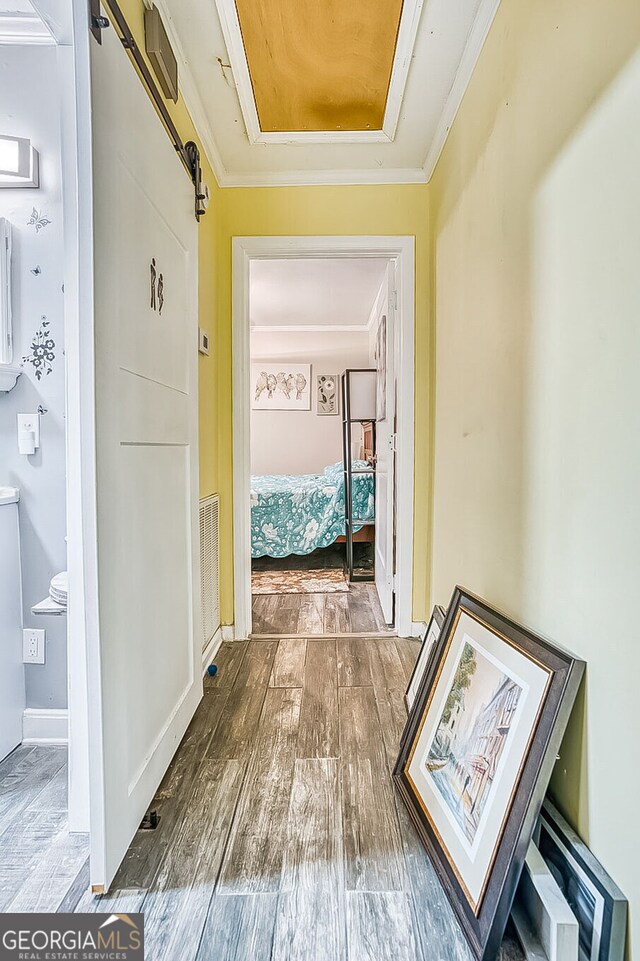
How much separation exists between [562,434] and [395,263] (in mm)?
1967

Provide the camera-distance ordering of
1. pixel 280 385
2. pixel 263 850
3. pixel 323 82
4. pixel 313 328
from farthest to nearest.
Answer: pixel 280 385
pixel 313 328
pixel 323 82
pixel 263 850

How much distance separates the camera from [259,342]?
6355 millimetres

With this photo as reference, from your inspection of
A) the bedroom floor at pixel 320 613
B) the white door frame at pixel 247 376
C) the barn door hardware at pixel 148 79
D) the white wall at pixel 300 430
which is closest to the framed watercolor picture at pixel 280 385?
the white wall at pixel 300 430

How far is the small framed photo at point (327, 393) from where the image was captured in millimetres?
6473

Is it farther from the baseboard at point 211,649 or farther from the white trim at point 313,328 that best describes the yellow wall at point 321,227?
the white trim at point 313,328

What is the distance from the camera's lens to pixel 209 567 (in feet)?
8.26

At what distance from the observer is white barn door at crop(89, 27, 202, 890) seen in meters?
1.14

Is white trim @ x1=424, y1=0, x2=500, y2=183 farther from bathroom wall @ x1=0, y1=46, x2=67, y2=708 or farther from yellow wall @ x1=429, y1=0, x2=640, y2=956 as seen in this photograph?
bathroom wall @ x1=0, y1=46, x2=67, y2=708

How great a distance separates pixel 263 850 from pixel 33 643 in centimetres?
103

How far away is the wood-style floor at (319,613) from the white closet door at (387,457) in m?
0.12

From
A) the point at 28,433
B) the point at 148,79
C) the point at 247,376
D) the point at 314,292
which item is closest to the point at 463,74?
the point at 148,79

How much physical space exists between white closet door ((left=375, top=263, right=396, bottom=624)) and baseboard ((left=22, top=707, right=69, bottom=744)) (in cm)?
171

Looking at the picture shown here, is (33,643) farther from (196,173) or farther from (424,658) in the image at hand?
(196,173)

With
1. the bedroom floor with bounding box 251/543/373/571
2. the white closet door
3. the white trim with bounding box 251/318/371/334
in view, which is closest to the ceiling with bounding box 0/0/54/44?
the white closet door
